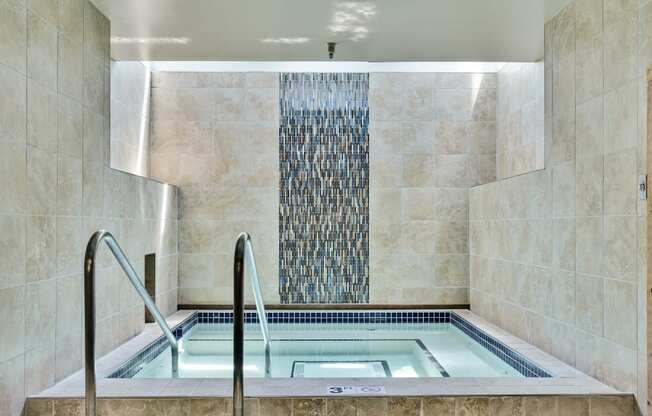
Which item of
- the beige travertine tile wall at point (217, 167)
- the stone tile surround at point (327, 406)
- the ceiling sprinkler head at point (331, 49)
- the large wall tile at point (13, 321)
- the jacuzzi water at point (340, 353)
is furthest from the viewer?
the beige travertine tile wall at point (217, 167)

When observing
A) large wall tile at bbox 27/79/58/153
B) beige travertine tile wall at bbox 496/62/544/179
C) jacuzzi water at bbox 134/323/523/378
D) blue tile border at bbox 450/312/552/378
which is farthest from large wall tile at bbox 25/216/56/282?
beige travertine tile wall at bbox 496/62/544/179

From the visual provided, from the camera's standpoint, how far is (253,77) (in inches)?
261

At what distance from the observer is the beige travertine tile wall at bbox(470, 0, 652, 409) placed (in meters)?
2.97

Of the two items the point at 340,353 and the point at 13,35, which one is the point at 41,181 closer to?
the point at 13,35

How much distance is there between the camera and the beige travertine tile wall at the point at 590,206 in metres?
2.97

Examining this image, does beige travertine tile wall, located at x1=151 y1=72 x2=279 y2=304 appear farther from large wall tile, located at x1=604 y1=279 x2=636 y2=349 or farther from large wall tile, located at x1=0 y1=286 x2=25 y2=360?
large wall tile, located at x1=604 y1=279 x2=636 y2=349

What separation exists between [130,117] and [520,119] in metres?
4.08

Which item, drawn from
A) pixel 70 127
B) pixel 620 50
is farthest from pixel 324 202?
pixel 620 50

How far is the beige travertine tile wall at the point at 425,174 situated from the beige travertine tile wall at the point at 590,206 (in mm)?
1701

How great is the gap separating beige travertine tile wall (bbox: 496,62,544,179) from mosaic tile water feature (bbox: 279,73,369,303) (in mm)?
1540

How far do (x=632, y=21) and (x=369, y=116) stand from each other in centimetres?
379

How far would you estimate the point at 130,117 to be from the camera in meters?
5.88

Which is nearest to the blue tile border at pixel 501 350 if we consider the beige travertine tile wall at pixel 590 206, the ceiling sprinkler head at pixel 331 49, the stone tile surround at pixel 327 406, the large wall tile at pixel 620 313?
the beige travertine tile wall at pixel 590 206

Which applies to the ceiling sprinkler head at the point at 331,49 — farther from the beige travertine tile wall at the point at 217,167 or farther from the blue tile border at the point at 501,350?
the blue tile border at the point at 501,350
